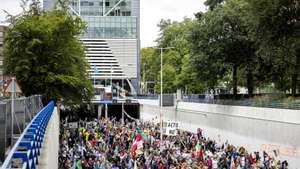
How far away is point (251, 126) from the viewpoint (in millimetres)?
33812

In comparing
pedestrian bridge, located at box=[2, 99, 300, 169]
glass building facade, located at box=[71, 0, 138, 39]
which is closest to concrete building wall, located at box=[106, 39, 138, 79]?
glass building facade, located at box=[71, 0, 138, 39]

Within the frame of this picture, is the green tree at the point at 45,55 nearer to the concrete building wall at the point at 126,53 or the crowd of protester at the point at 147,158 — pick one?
the crowd of protester at the point at 147,158

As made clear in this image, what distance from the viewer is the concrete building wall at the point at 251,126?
90.6 ft

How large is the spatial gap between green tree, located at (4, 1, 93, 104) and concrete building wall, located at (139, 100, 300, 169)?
38.5ft

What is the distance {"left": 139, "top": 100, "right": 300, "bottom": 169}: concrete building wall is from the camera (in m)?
27.6

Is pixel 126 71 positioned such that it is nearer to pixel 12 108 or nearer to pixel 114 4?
pixel 114 4

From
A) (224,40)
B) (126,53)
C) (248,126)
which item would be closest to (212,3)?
(224,40)

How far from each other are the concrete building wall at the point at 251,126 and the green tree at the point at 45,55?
1173cm

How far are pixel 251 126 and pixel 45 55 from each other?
14714 mm

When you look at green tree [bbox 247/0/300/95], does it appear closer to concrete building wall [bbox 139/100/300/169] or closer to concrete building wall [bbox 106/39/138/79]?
concrete building wall [bbox 139/100/300/169]

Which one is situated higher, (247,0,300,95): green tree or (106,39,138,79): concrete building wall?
(106,39,138,79): concrete building wall

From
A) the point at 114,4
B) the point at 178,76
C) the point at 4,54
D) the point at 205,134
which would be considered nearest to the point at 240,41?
the point at 205,134

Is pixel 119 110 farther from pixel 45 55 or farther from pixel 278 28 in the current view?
pixel 278 28

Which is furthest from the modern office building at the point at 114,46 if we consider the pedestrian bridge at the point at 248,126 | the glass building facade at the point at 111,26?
the pedestrian bridge at the point at 248,126
